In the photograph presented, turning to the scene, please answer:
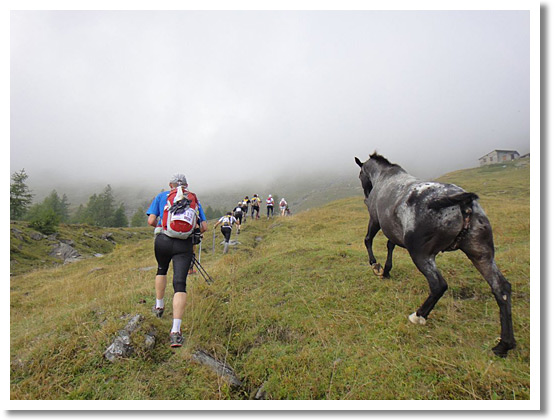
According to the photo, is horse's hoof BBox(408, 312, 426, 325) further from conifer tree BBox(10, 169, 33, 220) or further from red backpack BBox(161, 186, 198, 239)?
conifer tree BBox(10, 169, 33, 220)

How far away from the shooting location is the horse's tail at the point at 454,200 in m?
3.66

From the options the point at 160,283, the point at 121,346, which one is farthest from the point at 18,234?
the point at 121,346

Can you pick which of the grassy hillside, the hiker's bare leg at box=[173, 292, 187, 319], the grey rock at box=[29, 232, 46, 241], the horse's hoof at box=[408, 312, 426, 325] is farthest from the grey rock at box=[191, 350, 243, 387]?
the grey rock at box=[29, 232, 46, 241]

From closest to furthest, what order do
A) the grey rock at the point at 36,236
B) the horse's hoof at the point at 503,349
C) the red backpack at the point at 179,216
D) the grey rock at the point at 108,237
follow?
the horse's hoof at the point at 503,349 → the red backpack at the point at 179,216 → the grey rock at the point at 36,236 → the grey rock at the point at 108,237

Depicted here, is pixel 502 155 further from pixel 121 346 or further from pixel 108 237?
pixel 121 346

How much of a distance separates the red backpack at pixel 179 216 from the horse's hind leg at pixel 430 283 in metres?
3.68

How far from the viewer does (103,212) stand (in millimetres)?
73688

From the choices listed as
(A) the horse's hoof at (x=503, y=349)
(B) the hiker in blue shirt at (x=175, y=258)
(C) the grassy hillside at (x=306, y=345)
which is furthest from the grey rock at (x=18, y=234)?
(A) the horse's hoof at (x=503, y=349)

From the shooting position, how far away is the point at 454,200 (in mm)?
3711

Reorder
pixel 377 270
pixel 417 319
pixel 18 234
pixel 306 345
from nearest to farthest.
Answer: pixel 306 345, pixel 417 319, pixel 377 270, pixel 18 234

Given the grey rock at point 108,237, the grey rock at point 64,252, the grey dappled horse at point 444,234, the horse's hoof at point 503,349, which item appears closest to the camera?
the horse's hoof at point 503,349

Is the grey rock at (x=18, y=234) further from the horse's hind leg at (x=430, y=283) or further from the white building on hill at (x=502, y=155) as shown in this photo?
the white building on hill at (x=502, y=155)

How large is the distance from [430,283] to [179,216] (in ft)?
13.3
